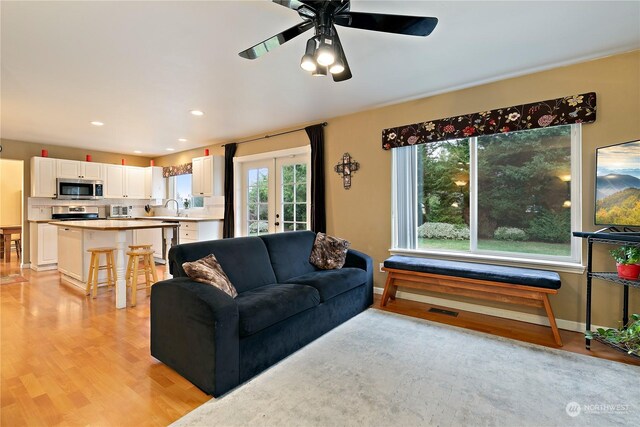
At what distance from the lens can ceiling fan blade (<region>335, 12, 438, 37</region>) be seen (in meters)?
1.64

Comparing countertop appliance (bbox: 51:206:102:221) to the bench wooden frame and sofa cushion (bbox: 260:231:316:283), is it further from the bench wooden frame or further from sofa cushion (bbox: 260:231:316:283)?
the bench wooden frame

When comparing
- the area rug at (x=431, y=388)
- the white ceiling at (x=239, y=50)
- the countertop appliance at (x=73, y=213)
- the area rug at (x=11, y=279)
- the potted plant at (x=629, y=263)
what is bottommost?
the area rug at (x=431, y=388)

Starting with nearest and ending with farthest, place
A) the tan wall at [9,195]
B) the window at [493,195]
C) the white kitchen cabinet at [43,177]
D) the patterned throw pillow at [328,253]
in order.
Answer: the window at [493,195], the patterned throw pillow at [328,253], the white kitchen cabinet at [43,177], the tan wall at [9,195]

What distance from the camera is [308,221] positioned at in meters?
4.77

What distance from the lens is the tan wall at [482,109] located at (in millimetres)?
2643

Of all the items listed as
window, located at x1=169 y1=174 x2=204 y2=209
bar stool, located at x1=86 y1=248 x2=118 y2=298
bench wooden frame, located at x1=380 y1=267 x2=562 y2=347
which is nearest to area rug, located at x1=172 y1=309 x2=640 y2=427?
bench wooden frame, located at x1=380 y1=267 x2=562 y2=347

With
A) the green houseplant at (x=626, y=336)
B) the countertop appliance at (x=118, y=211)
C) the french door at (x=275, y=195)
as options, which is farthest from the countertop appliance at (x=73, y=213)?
the green houseplant at (x=626, y=336)

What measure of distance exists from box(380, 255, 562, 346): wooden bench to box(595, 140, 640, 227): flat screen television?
670 millimetres

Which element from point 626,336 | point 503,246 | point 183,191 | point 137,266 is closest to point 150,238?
point 183,191

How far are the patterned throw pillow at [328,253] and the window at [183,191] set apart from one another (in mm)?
4020

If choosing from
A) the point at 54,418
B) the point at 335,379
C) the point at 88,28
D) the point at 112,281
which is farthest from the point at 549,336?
the point at 112,281

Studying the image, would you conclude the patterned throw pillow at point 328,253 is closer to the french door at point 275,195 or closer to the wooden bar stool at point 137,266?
the french door at point 275,195

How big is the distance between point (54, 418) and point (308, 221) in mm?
3511

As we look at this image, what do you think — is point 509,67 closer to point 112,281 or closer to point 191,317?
point 191,317
